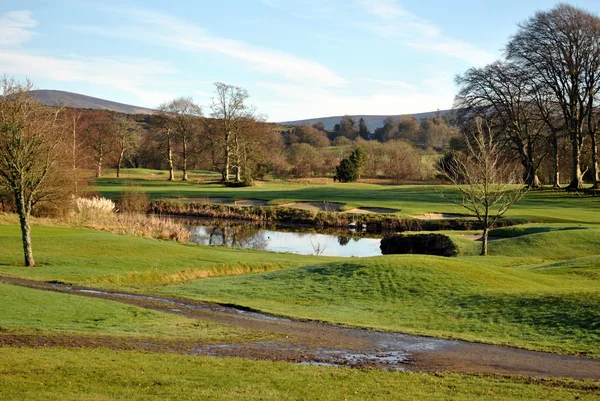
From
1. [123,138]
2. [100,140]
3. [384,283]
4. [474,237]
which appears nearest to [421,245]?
[474,237]

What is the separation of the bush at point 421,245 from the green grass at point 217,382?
23861 millimetres

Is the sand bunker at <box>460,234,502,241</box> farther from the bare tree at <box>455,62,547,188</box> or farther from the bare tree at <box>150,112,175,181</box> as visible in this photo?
the bare tree at <box>150,112,175,181</box>

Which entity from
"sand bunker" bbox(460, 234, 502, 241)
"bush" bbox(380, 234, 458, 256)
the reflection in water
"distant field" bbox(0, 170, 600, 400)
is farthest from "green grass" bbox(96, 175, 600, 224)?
"bush" bbox(380, 234, 458, 256)

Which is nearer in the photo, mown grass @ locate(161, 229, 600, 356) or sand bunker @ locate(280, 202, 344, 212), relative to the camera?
mown grass @ locate(161, 229, 600, 356)

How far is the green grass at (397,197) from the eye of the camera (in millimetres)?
51125

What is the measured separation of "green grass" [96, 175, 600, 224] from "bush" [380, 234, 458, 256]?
1408 cm

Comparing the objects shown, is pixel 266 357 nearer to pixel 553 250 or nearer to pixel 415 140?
pixel 553 250

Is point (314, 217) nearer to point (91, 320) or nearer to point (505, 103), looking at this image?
point (505, 103)

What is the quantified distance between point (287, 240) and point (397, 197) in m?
22.8

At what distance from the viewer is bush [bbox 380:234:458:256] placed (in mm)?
36562

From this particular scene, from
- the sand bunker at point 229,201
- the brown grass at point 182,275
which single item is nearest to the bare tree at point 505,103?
the sand bunker at point 229,201

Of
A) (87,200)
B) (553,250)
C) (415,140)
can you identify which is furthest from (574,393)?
(415,140)

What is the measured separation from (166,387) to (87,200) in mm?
40431

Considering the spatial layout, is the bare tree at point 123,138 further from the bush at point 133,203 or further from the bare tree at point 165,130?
the bush at point 133,203
